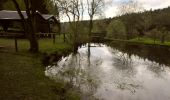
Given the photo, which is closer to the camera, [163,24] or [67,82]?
[67,82]

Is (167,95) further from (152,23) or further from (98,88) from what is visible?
(152,23)

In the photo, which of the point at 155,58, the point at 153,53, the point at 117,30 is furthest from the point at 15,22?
the point at 117,30

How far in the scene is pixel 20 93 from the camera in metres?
9.84

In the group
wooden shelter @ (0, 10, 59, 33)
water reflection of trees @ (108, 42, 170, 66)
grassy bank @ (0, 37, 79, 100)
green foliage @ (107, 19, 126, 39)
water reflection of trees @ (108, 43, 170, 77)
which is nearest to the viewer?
grassy bank @ (0, 37, 79, 100)

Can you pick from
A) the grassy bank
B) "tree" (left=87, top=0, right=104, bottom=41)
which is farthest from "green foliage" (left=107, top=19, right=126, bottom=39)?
the grassy bank

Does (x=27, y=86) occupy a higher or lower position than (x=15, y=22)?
lower

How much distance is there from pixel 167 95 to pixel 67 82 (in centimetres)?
508

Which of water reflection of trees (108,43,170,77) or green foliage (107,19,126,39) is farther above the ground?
green foliage (107,19,126,39)

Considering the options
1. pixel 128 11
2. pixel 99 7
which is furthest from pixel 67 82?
pixel 128 11

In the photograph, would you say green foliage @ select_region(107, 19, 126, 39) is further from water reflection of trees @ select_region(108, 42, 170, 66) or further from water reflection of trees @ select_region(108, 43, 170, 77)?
water reflection of trees @ select_region(108, 43, 170, 77)

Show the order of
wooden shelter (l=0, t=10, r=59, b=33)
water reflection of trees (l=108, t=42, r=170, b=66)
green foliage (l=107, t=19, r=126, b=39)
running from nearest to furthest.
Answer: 1. water reflection of trees (l=108, t=42, r=170, b=66)
2. wooden shelter (l=0, t=10, r=59, b=33)
3. green foliage (l=107, t=19, r=126, b=39)

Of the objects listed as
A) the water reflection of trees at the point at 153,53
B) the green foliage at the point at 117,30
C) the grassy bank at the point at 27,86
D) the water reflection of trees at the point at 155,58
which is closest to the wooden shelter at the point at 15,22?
the water reflection of trees at the point at 153,53

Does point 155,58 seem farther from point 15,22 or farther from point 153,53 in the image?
point 15,22

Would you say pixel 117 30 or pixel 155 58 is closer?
pixel 155 58
